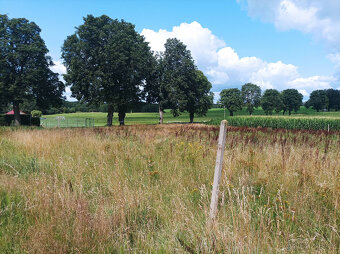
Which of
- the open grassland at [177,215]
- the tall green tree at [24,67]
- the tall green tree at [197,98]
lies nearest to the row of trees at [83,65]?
the tall green tree at [24,67]

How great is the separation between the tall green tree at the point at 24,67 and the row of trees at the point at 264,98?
53.3 meters

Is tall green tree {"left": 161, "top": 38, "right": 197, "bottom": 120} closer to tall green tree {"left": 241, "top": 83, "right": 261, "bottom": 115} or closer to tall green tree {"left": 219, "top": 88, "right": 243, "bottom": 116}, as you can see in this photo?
tall green tree {"left": 219, "top": 88, "right": 243, "bottom": 116}

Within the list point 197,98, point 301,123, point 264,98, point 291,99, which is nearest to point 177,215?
point 301,123

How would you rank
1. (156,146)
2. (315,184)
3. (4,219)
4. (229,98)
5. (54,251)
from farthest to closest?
1. (229,98)
2. (156,146)
3. (315,184)
4. (4,219)
5. (54,251)

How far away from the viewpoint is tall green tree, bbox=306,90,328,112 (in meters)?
95.8

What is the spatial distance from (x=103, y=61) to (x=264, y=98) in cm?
6699

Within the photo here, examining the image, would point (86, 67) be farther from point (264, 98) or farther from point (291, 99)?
point (291, 99)

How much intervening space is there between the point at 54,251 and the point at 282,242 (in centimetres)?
252

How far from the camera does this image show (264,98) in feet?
268

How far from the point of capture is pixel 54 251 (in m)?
2.46

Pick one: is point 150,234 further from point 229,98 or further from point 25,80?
point 229,98

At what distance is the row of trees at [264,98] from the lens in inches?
3017

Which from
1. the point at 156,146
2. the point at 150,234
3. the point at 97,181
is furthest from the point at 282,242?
the point at 156,146

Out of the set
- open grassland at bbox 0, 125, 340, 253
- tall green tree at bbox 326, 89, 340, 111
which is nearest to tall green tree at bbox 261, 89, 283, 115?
tall green tree at bbox 326, 89, 340, 111
